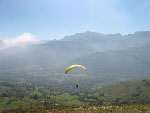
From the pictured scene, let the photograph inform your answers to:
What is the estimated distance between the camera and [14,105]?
598ft

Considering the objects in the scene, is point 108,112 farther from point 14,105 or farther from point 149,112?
point 14,105

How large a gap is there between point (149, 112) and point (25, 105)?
575 ft

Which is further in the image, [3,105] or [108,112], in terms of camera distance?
[3,105]

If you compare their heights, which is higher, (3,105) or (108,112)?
(108,112)

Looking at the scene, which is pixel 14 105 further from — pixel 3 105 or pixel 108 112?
pixel 108 112

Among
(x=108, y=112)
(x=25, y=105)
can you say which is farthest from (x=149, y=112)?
(x=25, y=105)

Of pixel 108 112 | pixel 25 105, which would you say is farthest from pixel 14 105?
pixel 108 112

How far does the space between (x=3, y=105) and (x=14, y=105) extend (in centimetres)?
1392

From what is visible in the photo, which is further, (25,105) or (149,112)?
(25,105)

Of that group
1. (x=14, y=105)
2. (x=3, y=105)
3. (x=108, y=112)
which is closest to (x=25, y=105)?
(x=14, y=105)

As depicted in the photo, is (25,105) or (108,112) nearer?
(108,112)

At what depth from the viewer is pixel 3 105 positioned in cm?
18412

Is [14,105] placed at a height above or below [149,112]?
below

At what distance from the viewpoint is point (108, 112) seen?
2870cm
